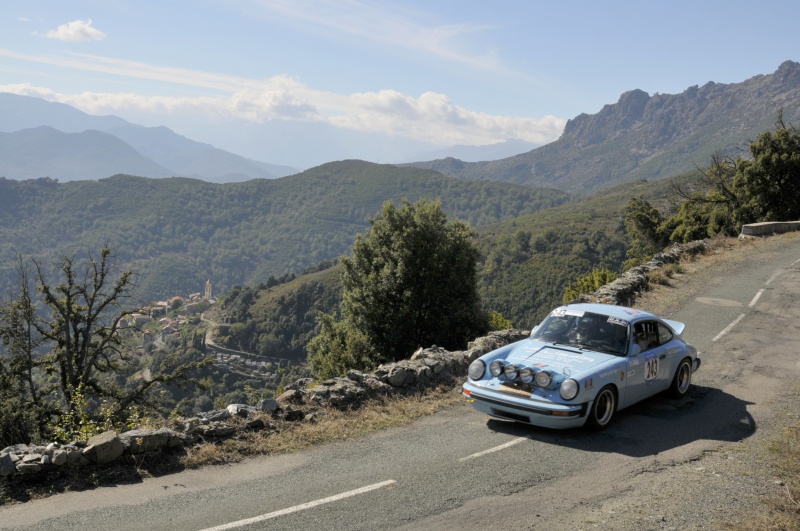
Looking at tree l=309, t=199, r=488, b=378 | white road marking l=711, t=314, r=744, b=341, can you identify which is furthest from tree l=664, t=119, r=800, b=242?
white road marking l=711, t=314, r=744, b=341

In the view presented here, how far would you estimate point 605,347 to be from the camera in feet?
29.6

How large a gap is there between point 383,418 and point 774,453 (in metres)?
5.33

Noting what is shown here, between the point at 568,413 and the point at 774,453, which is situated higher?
the point at 568,413

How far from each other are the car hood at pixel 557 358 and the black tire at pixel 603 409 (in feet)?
1.32

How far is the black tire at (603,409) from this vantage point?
27.1 feet

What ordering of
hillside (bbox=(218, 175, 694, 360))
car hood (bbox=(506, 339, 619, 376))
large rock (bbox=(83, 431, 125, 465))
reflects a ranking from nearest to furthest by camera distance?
large rock (bbox=(83, 431, 125, 465)), car hood (bbox=(506, 339, 619, 376)), hillside (bbox=(218, 175, 694, 360))

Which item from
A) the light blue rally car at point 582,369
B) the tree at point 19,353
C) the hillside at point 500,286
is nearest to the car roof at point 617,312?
the light blue rally car at point 582,369

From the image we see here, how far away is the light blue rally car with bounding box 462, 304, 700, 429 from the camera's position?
8047 millimetres

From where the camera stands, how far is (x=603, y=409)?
8.52 m

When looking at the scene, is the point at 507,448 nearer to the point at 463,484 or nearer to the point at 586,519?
the point at 463,484

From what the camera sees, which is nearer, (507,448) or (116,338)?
(507,448)

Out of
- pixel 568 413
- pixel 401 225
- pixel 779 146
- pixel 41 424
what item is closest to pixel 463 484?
pixel 568 413

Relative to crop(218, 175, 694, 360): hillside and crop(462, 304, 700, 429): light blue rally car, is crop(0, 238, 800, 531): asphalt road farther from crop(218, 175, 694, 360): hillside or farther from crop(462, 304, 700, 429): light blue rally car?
crop(218, 175, 694, 360): hillside

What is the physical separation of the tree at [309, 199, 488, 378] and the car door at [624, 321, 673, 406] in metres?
17.6
